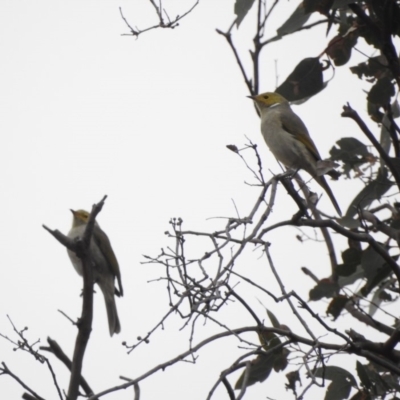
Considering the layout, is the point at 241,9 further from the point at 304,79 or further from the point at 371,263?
the point at 371,263

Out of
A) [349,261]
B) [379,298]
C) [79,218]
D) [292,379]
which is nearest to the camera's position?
[292,379]

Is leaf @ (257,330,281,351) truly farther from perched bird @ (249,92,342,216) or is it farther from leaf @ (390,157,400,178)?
perched bird @ (249,92,342,216)

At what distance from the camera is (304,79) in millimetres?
4375

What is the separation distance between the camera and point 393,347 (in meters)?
3.46

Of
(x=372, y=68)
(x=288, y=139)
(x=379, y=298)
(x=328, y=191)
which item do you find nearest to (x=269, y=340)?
(x=379, y=298)

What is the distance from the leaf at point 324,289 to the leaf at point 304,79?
107 cm

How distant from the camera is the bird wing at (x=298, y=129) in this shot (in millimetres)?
6633

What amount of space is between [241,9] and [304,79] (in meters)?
0.54

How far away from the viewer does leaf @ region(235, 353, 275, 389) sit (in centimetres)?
371

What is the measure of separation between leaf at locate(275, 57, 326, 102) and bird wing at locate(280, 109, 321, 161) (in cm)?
223

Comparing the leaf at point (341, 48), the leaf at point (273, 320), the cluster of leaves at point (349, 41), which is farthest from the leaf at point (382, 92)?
the leaf at point (273, 320)

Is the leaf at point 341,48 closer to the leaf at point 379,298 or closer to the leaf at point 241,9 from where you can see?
the leaf at point 241,9

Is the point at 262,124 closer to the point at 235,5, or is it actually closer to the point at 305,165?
the point at 305,165

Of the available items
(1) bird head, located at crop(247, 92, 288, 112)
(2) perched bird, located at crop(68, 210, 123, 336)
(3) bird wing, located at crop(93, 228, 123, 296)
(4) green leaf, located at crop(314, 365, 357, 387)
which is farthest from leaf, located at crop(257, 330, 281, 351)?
(3) bird wing, located at crop(93, 228, 123, 296)
